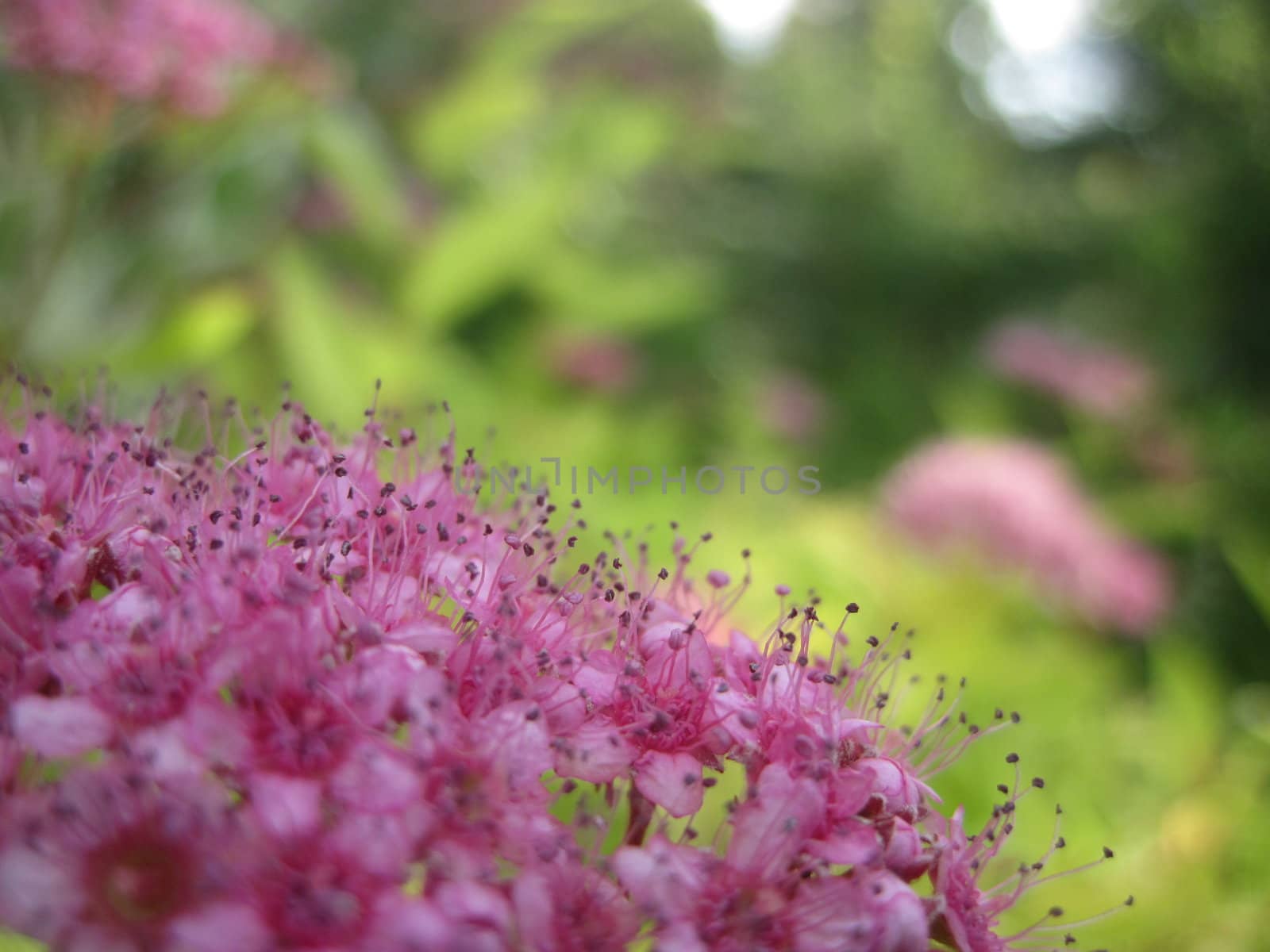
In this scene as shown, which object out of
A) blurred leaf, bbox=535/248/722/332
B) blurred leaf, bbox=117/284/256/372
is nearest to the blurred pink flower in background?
blurred leaf, bbox=535/248/722/332

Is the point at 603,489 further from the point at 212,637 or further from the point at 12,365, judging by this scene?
the point at 212,637

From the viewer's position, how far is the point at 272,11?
2.36 meters

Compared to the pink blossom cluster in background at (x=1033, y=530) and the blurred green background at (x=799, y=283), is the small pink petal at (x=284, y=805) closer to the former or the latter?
the blurred green background at (x=799, y=283)

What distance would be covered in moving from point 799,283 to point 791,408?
76 cm

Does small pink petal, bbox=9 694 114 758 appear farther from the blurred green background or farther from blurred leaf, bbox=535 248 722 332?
blurred leaf, bbox=535 248 722 332

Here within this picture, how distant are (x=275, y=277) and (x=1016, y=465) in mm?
1514

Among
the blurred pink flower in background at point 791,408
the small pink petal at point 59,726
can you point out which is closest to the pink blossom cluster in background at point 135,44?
the small pink petal at point 59,726

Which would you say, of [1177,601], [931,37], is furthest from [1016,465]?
[931,37]

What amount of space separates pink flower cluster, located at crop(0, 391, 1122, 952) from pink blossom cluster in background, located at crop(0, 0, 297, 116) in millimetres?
860

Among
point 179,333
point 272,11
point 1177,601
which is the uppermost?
point 272,11

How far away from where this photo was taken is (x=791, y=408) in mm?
3150

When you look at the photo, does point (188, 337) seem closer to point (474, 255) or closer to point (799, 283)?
point (474, 255)

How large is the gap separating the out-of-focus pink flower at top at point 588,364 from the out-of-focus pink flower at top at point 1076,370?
119 cm

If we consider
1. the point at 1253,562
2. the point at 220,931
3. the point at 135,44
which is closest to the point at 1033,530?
the point at 1253,562
